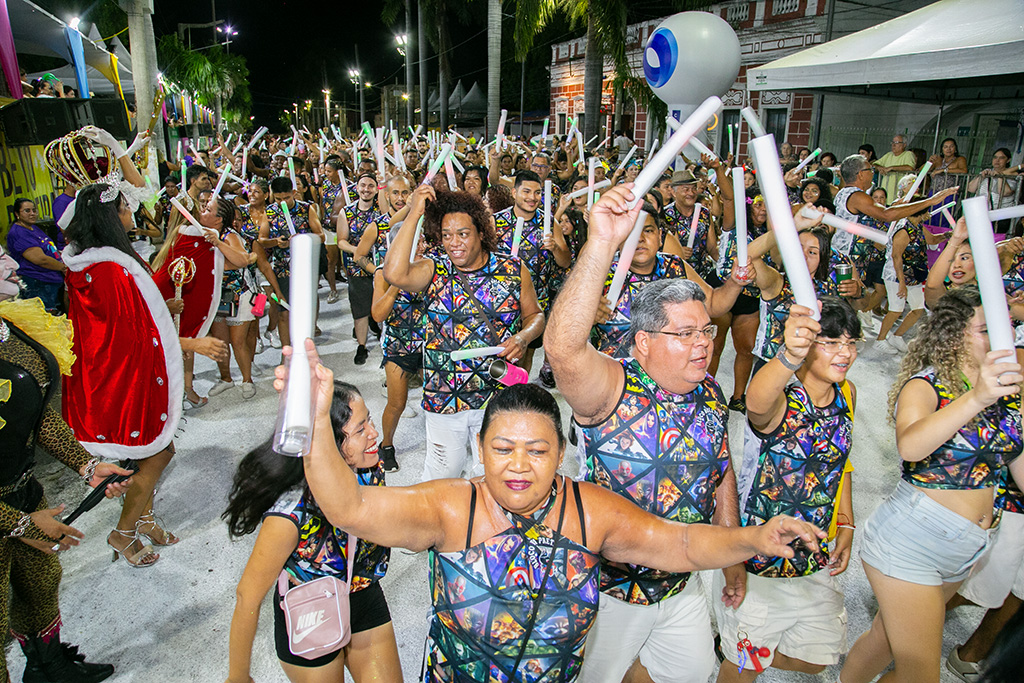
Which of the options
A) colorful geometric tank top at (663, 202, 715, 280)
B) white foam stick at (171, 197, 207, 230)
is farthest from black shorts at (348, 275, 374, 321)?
colorful geometric tank top at (663, 202, 715, 280)

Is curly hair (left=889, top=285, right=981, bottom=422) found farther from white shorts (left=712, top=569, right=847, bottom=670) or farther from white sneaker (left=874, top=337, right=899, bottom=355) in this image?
white sneaker (left=874, top=337, right=899, bottom=355)

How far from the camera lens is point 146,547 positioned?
367 centimetres

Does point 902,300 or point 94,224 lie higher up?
point 94,224

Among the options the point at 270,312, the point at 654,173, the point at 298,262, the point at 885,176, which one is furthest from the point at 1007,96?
the point at 298,262

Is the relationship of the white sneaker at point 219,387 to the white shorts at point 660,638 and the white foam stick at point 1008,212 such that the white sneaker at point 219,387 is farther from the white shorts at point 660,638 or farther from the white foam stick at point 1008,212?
the white foam stick at point 1008,212

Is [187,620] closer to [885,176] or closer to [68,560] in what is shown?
[68,560]

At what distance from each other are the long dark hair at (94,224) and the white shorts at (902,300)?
6971 mm

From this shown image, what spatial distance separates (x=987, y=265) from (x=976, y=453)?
1017mm

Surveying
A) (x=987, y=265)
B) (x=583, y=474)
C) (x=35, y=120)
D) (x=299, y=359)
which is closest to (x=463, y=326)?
(x=583, y=474)

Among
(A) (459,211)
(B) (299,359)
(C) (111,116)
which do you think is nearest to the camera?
(B) (299,359)

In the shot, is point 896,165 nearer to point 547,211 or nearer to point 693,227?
point 693,227

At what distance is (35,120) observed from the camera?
7660 mm

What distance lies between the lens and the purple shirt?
19.6ft

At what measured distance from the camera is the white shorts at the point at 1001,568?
8.82 feet
